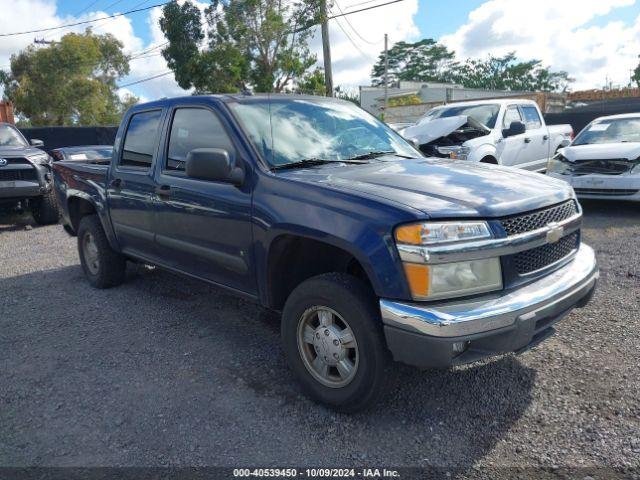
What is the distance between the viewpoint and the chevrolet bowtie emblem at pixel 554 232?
2.83 meters

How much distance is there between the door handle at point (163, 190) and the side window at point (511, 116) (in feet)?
22.7

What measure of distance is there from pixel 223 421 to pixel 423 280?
139 cm

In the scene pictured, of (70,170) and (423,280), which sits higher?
(70,170)

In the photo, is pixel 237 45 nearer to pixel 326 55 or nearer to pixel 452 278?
pixel 326 55

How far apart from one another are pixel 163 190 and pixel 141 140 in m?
0.81

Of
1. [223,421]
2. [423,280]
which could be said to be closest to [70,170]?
[223,421]

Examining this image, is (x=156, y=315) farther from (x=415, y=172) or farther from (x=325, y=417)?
(x=415, y=172)

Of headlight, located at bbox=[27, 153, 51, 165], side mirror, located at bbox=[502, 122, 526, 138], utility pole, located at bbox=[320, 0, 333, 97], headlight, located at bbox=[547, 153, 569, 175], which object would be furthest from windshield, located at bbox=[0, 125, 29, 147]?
headlight, located at bbox=[547, 153, 569, 175]

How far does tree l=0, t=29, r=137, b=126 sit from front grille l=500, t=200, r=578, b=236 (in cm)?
3893

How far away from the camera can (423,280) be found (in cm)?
246

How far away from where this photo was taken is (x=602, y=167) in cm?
787

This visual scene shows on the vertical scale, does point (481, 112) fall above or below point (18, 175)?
above

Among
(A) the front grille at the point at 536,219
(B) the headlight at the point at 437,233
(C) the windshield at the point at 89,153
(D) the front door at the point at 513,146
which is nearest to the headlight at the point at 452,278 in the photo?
(B) the headlight at the point at 437,233

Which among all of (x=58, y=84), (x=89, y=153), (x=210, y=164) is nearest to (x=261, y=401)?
(x=210, y=164)
